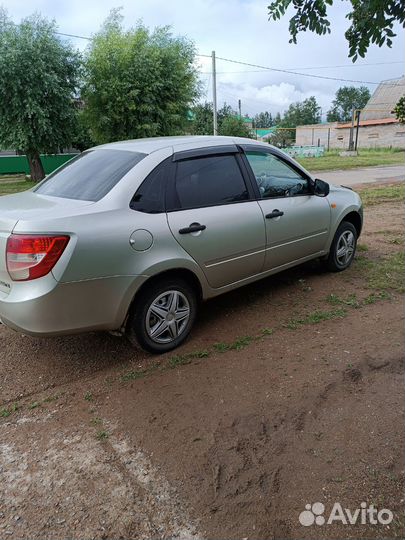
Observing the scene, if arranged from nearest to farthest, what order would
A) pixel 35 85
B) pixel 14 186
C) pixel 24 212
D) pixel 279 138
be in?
pixel 24 212, pixel 35 85, pixel 14 186, pixel 279 138

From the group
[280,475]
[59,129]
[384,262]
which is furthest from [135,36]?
[280,475]

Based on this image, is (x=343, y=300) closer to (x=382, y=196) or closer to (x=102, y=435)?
(x=102, y=435)

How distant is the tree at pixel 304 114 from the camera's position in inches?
3868

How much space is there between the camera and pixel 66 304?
120 inches

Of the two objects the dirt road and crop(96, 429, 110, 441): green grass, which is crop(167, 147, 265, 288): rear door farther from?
crop(96, 429, 110, 441): green grass

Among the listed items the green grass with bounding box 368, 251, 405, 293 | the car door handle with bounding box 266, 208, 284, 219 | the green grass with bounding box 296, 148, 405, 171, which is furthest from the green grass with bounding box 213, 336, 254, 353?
the green grass with bounding box 296, 148, 405, 171

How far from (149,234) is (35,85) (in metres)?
18.9

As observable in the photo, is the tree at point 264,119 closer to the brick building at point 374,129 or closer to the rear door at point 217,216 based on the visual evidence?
the brick building at point 374,129

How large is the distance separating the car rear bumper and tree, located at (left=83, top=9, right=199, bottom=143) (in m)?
18.4

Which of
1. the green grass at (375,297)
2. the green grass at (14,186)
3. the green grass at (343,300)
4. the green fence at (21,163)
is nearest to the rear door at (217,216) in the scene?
the green grass at (343,300)

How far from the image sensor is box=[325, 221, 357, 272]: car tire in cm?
538

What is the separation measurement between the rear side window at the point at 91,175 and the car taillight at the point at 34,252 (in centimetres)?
59

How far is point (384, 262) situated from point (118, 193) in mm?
4063

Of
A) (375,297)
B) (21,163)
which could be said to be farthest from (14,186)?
(375,297)
